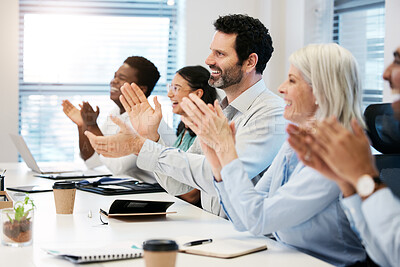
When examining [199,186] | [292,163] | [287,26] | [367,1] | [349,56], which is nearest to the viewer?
[349,56]

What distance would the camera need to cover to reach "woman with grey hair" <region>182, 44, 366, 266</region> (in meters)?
1.50

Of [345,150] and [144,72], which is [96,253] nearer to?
[345,150]

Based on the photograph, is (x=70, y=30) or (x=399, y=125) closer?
(x=399, y=125)

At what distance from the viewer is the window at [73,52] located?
492cm

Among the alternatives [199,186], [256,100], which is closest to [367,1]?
[256,100]

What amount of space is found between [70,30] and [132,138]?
9.93ft

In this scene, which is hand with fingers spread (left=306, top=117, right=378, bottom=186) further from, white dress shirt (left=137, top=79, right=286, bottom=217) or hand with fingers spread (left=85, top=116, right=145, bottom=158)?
hand with fingers spread (left=85, top=116, right=145, bottom=158)

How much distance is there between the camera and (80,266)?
1.36 m

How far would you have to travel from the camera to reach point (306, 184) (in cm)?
152

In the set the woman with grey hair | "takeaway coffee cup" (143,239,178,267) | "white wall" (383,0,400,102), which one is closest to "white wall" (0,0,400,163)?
"white wall" (383,0,400,102)

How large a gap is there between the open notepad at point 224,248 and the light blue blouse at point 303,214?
62 millimetres

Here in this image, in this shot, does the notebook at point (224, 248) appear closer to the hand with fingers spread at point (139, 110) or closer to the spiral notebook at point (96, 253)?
the spiral notebook at point (96, 253)

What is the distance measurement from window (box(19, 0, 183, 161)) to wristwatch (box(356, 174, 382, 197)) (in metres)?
4.13

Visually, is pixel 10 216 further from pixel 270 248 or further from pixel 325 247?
pixel 325 247
